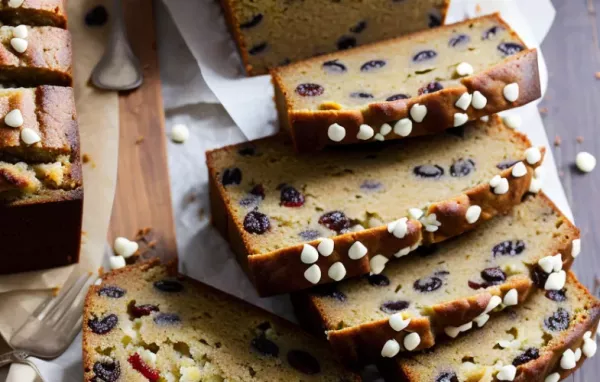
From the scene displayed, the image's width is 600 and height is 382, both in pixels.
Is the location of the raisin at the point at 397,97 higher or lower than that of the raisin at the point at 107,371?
higher

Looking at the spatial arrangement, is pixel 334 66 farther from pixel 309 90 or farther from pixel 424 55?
pixel 424 55

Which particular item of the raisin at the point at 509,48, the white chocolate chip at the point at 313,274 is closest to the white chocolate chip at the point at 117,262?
the white chocolate chip at the point at 313,274

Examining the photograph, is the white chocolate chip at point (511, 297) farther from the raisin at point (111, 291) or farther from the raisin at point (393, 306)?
the raisin at point (111, 291)

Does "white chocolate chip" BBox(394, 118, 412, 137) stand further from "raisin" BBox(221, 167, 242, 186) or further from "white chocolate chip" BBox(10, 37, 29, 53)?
"white chocolate chip" BBox(10, 37, 29, 53)

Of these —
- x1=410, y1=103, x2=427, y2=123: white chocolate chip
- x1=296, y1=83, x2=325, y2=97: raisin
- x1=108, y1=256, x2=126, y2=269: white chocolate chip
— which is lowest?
x1=108, y1=256, x2=126, y2=269: white chocolate chip

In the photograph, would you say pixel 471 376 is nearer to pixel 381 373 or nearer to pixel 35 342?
pixel 381 373

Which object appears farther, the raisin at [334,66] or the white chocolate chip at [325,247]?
the raisin at [334,66]

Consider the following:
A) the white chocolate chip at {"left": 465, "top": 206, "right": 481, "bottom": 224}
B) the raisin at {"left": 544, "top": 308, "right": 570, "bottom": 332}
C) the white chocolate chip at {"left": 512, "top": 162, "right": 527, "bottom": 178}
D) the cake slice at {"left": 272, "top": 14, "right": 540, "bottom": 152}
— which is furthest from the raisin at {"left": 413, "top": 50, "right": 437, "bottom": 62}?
the raisin at {"left": 544, "top": 308, "right": 570, "bottom": 332}
